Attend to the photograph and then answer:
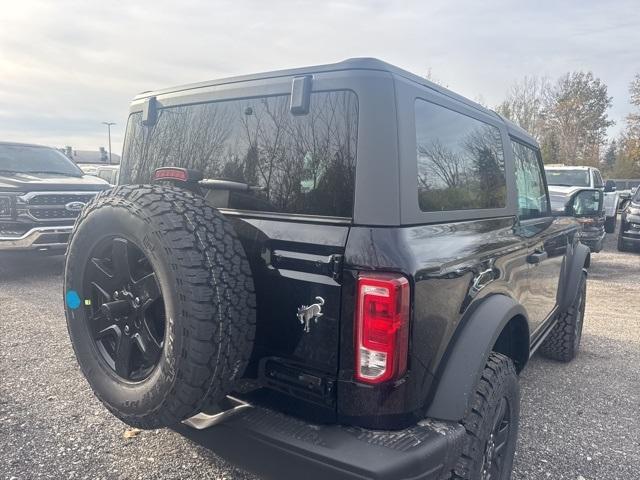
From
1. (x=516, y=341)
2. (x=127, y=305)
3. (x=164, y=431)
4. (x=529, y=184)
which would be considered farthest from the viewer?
(x=529, y=184)

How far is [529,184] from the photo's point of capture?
3500mm

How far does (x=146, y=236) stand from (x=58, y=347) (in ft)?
10.0

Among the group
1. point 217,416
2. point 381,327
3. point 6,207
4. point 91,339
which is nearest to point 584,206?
point 381,327

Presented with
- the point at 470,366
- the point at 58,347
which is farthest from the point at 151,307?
the point at 58,347

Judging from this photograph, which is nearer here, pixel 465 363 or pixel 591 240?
pixel 465 363

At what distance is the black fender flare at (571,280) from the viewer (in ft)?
12.9

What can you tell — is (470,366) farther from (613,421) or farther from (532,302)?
(613,421)

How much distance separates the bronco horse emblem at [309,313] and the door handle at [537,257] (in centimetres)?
165

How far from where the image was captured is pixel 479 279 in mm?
2191

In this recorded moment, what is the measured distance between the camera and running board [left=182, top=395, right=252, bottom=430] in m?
1.95

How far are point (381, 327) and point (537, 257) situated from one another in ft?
5.88

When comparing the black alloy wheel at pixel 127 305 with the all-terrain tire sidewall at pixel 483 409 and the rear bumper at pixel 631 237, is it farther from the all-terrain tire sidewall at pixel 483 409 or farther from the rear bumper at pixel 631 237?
the rear bumper at pixel 631 237

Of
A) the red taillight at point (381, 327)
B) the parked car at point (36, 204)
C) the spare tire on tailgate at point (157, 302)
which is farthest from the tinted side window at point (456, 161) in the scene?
the parked car at point (36, 204)

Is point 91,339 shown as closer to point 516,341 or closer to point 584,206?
point 516,341
